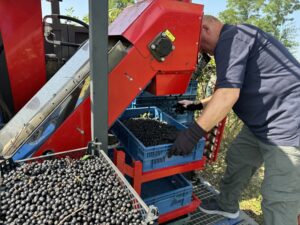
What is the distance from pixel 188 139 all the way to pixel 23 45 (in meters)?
1.30

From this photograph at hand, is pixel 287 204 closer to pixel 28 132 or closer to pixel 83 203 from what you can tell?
pixel 83 203

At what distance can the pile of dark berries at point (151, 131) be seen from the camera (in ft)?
6.78

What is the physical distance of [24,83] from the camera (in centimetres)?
189

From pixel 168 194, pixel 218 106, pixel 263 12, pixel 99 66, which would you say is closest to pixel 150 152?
pixel 168 194

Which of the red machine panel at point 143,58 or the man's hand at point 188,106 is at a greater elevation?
the red machine panel at point 143,58

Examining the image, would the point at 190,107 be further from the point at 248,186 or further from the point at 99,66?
the point at 248,186

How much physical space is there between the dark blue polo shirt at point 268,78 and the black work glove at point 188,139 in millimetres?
340

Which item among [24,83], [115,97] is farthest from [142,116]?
[24,83]

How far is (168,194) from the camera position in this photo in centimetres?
200

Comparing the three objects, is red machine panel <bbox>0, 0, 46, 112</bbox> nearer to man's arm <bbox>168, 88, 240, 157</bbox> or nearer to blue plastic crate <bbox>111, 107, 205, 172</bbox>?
blue plastic crate <bbox>111, 107, 205, 172</bbox>

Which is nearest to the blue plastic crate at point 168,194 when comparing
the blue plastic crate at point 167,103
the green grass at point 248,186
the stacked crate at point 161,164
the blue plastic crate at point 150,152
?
the stacked crate at point 161,164

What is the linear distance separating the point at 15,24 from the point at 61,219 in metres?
1.31

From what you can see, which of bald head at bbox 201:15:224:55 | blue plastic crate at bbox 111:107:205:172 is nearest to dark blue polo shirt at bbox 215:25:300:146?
bald head at bbox 201:15:224:55

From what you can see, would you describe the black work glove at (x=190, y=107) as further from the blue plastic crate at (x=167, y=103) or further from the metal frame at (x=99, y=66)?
the metal frame at (x=99, y=66)
